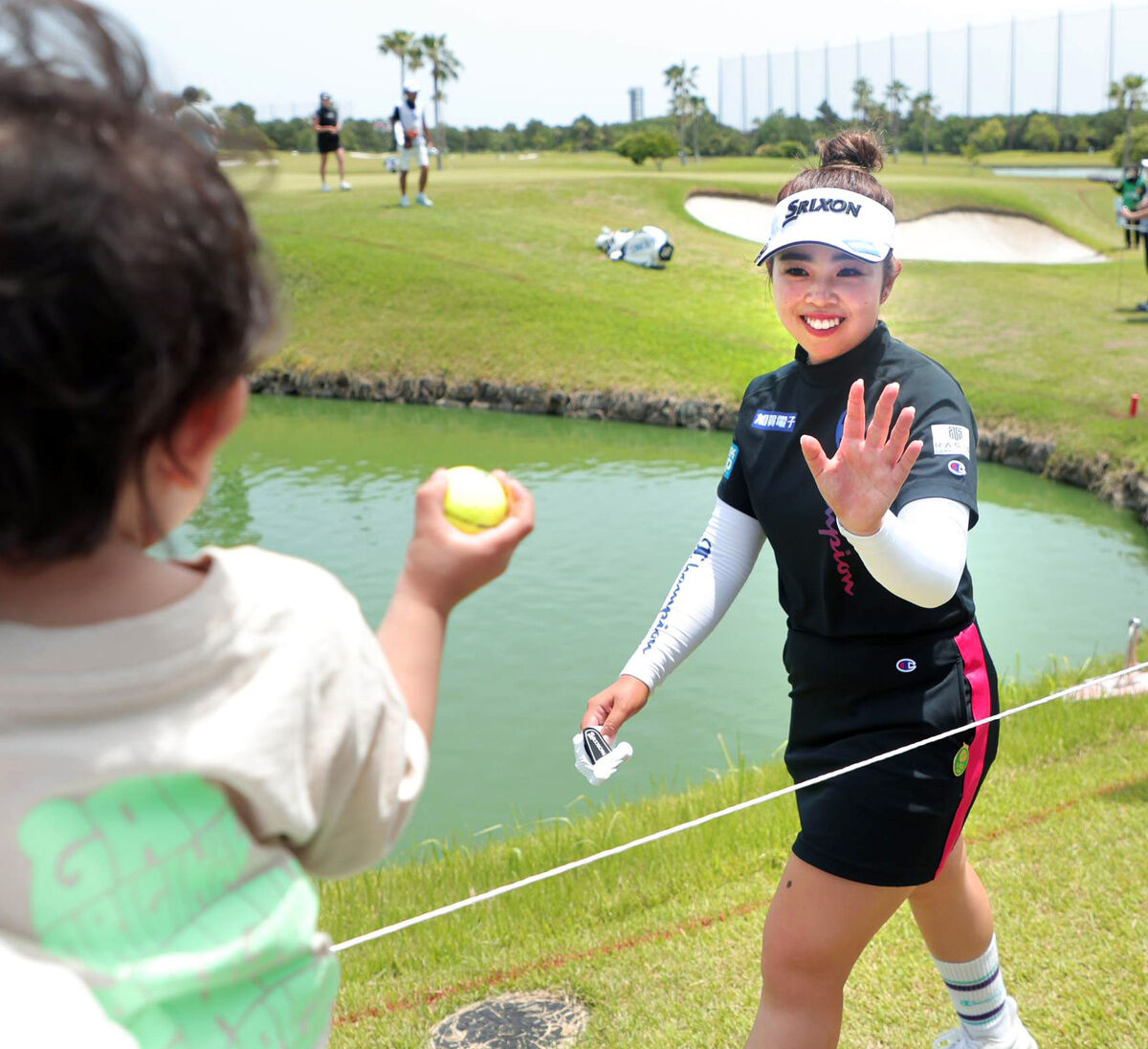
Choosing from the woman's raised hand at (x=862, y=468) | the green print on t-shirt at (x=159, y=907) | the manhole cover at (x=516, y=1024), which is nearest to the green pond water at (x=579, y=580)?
the manhole cover at (x=516, y=1024)

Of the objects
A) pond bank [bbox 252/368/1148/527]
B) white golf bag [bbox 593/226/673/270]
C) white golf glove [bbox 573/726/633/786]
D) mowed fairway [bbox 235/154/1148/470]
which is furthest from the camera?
white golf bag [bbox 593/226/673/270]

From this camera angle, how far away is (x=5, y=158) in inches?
30.8

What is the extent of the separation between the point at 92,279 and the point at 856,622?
1.57 m

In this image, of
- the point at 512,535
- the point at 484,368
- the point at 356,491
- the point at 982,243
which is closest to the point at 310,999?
the point at 512,535

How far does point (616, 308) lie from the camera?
57.1 ft

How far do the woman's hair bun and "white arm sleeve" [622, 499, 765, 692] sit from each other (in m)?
0.76

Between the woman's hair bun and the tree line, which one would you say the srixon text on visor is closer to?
the woman's hair bun

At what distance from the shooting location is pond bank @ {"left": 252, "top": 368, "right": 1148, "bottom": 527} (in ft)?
34.9

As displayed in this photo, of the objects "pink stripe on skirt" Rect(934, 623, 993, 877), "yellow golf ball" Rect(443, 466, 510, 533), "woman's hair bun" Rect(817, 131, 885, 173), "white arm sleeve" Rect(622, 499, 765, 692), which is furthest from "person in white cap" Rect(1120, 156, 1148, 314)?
"yellow golf ball" Rect(443, 466, 510, 533)

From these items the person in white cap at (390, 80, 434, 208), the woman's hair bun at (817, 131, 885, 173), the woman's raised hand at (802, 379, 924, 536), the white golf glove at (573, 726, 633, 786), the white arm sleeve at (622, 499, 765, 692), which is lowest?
the white golf glove at (573, 726, 633, 786)

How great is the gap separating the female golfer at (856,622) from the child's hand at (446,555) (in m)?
0.79

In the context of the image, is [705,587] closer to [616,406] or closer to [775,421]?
[775,421]

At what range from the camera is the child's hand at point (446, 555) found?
114 cm

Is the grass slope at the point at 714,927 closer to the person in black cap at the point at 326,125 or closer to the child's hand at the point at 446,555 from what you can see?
the child's hand at the point at 446,555
